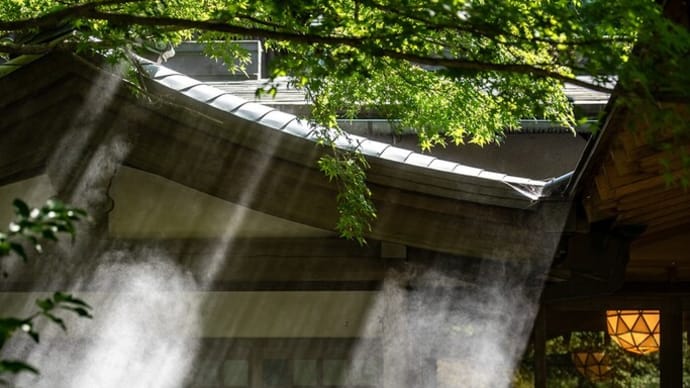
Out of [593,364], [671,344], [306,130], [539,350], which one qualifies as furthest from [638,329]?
[306,130]

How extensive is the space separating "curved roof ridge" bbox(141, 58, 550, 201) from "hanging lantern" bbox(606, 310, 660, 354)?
7.77 ft

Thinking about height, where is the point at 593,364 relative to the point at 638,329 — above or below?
below

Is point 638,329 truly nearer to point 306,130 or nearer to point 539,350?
point 539,350

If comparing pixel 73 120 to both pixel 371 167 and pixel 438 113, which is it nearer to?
pixel 371 167

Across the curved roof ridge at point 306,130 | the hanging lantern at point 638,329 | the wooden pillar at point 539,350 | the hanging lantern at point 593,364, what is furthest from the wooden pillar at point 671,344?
the curved roof ridge at point 306,130

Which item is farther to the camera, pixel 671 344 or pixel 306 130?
pixel 671 344

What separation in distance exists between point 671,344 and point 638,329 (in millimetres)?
408

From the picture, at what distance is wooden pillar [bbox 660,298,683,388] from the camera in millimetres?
8430

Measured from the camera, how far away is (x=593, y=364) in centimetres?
928

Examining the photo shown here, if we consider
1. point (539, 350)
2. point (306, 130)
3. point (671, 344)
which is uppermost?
point (306, 130)

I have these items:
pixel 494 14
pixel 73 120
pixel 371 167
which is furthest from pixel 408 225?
pixel 494 14

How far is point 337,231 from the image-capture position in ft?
23.3

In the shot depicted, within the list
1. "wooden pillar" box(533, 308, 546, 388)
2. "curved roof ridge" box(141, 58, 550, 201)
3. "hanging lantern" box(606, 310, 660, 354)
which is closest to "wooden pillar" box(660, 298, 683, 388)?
"hanging lantern" box(606, 310, 660, 354)

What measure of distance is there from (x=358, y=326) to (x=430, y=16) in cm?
402
